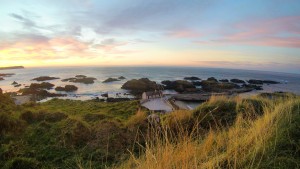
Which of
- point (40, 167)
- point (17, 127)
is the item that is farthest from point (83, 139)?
point (17, 127)

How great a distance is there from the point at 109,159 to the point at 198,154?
141 inches

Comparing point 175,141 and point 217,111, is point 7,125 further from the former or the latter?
point 217,111

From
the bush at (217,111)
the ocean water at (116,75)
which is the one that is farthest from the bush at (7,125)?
the ocean water at (116,75)

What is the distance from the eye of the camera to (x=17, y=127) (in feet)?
29.3

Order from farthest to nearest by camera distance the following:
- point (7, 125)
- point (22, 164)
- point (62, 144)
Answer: point (7, 125)
point (62, 144)
point (22, 164)

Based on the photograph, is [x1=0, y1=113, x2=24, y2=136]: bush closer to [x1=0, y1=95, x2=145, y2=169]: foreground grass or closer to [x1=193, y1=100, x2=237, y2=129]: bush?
[x1=0, y1=95, x2=145, y2=169]: foreground grass

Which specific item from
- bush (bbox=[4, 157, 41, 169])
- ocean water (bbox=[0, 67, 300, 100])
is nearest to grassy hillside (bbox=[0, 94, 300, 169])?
bush (bbox=[4, 157, 41, 169])

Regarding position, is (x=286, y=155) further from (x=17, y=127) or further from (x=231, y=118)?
(x=17, y=127)

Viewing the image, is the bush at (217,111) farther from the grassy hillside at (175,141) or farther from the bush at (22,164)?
the bush at (22,164)

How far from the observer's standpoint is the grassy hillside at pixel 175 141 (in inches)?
116

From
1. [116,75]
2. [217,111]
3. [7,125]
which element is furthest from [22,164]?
[116,75]

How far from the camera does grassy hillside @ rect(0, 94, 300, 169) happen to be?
294 cm

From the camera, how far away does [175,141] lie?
395 cm

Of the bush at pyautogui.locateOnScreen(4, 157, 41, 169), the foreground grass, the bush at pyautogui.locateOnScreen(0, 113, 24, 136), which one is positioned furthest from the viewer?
the bush at pyautogui.locateOnScreen(0, 113, 24, 136)
